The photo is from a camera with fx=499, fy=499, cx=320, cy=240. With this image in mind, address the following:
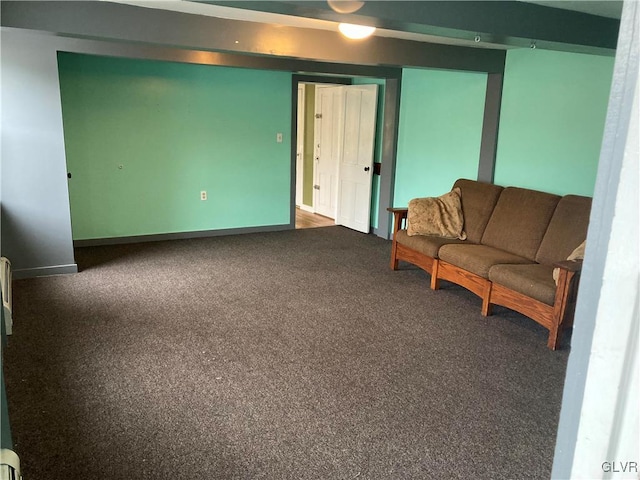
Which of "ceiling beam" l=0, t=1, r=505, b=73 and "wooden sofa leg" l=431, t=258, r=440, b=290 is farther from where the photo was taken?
"wooden sofa leg" l=431, t=258, r=440, b=290

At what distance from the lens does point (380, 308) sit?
404cm

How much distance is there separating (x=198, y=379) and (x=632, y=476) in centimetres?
260

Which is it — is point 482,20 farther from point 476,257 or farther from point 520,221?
point 520,221

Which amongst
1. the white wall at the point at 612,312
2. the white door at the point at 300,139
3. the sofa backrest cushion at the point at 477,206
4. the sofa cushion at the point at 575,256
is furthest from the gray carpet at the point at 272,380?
the white door at the point at 300,139

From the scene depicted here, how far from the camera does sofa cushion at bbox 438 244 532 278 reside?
3.98 meters

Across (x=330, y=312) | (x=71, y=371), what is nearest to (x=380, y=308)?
(x=330, y=312)

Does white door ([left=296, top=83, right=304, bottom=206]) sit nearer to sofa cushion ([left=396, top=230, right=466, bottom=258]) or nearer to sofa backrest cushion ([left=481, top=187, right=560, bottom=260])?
sofa cushion ([left=396, top=230, right=466, bottom=258])

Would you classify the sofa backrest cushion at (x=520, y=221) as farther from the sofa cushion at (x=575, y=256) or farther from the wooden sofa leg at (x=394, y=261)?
the wooden sofa leg at (x=394, y=261)

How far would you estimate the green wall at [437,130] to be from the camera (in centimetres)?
530

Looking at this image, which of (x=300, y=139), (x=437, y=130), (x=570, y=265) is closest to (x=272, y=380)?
(x=570, y=265)

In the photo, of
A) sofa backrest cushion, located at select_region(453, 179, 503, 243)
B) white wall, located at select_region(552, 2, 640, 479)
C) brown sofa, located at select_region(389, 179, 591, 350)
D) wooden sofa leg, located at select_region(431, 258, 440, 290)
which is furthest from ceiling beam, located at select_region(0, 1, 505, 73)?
white wall, located at select_region(552, 2, 640, 479)

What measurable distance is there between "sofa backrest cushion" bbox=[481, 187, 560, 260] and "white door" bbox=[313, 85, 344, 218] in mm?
3065

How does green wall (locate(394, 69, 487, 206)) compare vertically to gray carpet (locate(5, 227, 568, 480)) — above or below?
above

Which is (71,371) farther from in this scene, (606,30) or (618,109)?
(606,30)
